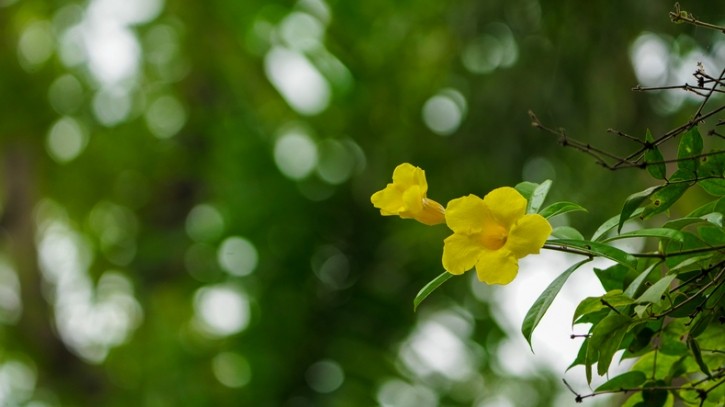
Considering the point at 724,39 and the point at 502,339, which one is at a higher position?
the point at 502,339

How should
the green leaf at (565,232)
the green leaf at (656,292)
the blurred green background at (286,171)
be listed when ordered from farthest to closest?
the blurred green background at (286,171) < the green leaf at (565,232) < the green leaf at (656,292)

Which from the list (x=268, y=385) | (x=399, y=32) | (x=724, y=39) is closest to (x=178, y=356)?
(x=268, y=385)

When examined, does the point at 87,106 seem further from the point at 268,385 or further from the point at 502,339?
the point at 502,339

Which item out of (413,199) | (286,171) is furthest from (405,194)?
(286,171)

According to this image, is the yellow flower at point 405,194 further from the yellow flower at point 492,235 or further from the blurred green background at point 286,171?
the blurred green background at point 286,171

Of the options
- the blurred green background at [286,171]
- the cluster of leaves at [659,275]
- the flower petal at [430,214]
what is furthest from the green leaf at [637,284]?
the blurred green background at [286,171]

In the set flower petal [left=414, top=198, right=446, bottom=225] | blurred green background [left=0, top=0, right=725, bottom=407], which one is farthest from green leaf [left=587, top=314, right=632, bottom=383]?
blurred green background [left=0, top=0, right=725, bottom=407]

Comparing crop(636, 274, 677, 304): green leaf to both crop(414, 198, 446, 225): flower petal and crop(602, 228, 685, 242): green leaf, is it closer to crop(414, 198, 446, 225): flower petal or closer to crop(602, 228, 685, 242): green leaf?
crop(602, 228, 685, 242): green leaf
